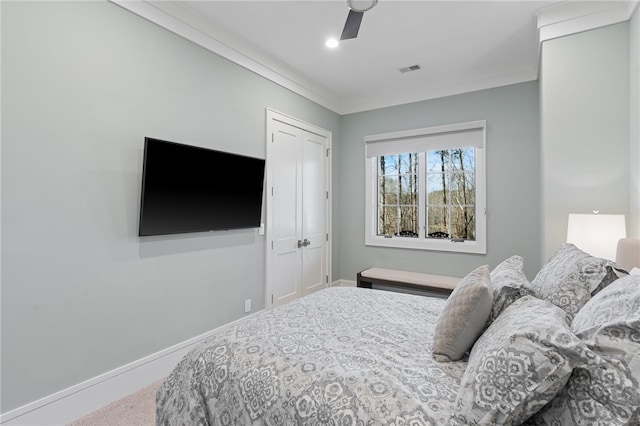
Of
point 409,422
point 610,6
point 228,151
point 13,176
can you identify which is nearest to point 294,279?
point 228,151

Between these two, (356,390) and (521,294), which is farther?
(521,294)

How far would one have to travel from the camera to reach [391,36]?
9.98 ft

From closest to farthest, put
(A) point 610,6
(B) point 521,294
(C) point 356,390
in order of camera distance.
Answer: (C) point 356,390 < (B) point 521,294 < (A) point 610,6

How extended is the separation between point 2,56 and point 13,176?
654mm

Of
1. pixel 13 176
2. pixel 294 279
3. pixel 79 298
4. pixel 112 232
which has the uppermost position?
pixel 13 176

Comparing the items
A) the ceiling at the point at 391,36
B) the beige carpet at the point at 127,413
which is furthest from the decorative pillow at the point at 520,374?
the ceiling at the point at 391,36

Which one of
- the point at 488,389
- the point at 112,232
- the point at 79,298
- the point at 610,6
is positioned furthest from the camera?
the point at 610,6

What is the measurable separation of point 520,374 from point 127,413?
236 centimetres

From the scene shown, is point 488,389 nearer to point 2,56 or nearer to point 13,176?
point 13,176

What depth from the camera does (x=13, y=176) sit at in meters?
1.78

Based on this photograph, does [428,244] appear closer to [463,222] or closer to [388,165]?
[463,222]

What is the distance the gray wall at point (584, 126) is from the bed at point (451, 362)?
90 cm

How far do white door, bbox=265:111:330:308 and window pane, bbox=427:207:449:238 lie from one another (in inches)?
55.6

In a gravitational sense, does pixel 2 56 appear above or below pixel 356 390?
above
